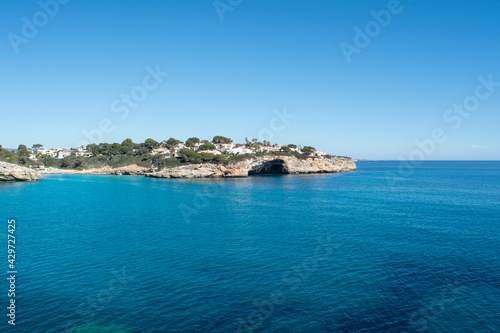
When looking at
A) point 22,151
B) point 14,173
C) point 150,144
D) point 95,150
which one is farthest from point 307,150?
point 22,151

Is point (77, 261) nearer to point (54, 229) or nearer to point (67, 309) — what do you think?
point (67, 309)

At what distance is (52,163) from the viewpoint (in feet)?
464

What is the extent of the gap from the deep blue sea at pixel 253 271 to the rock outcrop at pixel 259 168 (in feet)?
197

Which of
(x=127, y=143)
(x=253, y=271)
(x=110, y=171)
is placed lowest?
(x=253, y=271)

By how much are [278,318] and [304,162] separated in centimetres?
11518

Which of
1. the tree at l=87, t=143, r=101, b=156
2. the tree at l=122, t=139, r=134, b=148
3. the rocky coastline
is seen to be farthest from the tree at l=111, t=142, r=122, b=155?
the rocky coastline

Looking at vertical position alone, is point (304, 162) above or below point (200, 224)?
above

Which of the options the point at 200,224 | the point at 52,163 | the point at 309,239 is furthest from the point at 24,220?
the point at 52,163

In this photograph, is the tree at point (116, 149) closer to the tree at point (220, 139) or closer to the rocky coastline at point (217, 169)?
the rocky coastline at point (217, 169)

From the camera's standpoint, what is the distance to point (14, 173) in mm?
85562

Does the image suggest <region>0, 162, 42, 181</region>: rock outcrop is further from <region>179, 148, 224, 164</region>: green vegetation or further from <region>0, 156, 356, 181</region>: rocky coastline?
<region>179, 148, 224, 164</region>: green vegetation

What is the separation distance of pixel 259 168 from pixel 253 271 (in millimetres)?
97702

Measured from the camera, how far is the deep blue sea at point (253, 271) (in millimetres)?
16844

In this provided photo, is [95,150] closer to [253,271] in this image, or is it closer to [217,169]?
[217,169]
